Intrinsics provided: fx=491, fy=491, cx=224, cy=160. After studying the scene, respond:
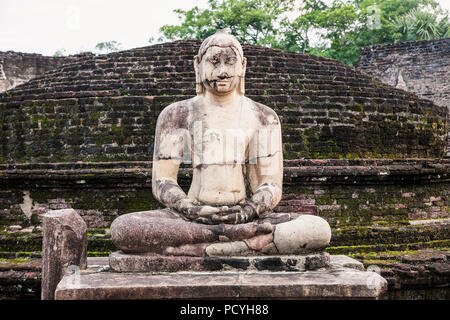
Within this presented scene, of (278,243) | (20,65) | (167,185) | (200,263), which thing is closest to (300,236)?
(278,243)

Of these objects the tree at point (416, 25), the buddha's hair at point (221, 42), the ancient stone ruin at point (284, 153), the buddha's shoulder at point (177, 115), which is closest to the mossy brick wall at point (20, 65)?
the ancient stone ruin at point (284, 153)

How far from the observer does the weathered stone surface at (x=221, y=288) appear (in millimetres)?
2898

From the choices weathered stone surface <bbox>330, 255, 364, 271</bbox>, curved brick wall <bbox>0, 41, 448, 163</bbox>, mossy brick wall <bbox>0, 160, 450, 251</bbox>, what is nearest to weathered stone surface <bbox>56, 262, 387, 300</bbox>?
weathered stone surface <bbox>330, 255, 364, 271</bbox>

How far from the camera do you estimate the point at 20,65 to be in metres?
18.0

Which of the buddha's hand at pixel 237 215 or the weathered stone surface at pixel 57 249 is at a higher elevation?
the buddha's hand at pixel 237 215

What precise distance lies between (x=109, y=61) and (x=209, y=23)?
1533 centimetres

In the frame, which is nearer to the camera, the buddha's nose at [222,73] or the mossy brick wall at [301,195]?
the buddha's nose at [222,73]

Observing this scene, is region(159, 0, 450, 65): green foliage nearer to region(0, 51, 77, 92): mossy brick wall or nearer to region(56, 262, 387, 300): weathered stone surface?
region(0, 51, 77, 92): mossy brick wall

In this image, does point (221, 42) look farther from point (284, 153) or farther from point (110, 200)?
point (284, 153)

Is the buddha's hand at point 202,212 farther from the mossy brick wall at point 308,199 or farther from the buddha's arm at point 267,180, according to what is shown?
the mossy brick wall at point 308,199

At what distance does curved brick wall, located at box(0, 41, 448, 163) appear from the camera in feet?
28.6

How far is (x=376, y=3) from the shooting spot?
27.0 m

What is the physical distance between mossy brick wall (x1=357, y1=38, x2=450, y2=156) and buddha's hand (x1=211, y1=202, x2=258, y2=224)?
16594 mm

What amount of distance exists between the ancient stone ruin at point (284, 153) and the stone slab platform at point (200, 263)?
3084 mm
